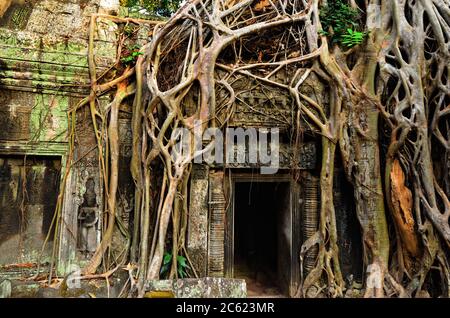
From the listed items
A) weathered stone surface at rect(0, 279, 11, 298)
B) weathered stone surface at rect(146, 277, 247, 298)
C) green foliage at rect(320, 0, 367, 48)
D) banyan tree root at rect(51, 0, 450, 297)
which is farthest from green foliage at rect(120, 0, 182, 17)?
weathered stone surface at rect(146, 277, 247, 298)

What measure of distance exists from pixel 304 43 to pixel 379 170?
1739 millimetres

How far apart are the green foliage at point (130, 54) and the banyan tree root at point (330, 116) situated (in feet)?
0.39

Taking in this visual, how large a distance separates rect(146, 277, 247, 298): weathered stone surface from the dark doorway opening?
4.15 ft

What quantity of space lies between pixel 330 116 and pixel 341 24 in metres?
1.17

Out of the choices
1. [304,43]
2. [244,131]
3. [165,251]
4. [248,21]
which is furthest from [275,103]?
[165,251]

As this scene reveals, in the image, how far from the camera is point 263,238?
5551 millimetres

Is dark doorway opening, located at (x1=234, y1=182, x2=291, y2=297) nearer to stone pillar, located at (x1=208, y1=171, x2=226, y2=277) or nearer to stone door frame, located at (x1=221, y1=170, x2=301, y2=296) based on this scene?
stone door frame, located at (x1=221, y1=170, x2=301, y2=296)

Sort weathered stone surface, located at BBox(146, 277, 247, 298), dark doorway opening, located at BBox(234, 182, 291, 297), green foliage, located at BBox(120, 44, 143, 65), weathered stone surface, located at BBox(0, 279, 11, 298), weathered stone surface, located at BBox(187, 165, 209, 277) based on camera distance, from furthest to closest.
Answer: dark doorway opening, located at BBox(234, 182, 291, 297) → green foliage, located at BBox(120, 44, 143, 65) → weathered stone surface, located at BBox(187, 165, 209, 277) → weathered stone surface, located at BBox(0, 279, 11, 298) → weathered stone surface, located at BBox(146, 277, 247, 298)

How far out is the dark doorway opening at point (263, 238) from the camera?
380 centimetres

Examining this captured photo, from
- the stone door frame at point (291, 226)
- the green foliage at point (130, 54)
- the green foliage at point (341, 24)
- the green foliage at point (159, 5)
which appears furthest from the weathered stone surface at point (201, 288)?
the green foliage at point (159, 5)

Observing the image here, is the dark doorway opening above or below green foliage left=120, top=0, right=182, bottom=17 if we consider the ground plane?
below

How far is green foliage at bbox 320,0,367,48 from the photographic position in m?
3.52

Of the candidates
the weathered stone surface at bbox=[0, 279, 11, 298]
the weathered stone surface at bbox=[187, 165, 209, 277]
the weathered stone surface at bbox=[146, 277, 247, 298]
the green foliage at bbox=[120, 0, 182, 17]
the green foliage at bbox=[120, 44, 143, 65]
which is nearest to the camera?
the weathered stone surface at bbox=[146, 277, 247, 298]

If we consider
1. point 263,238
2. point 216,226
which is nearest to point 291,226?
Result: point 216,226
